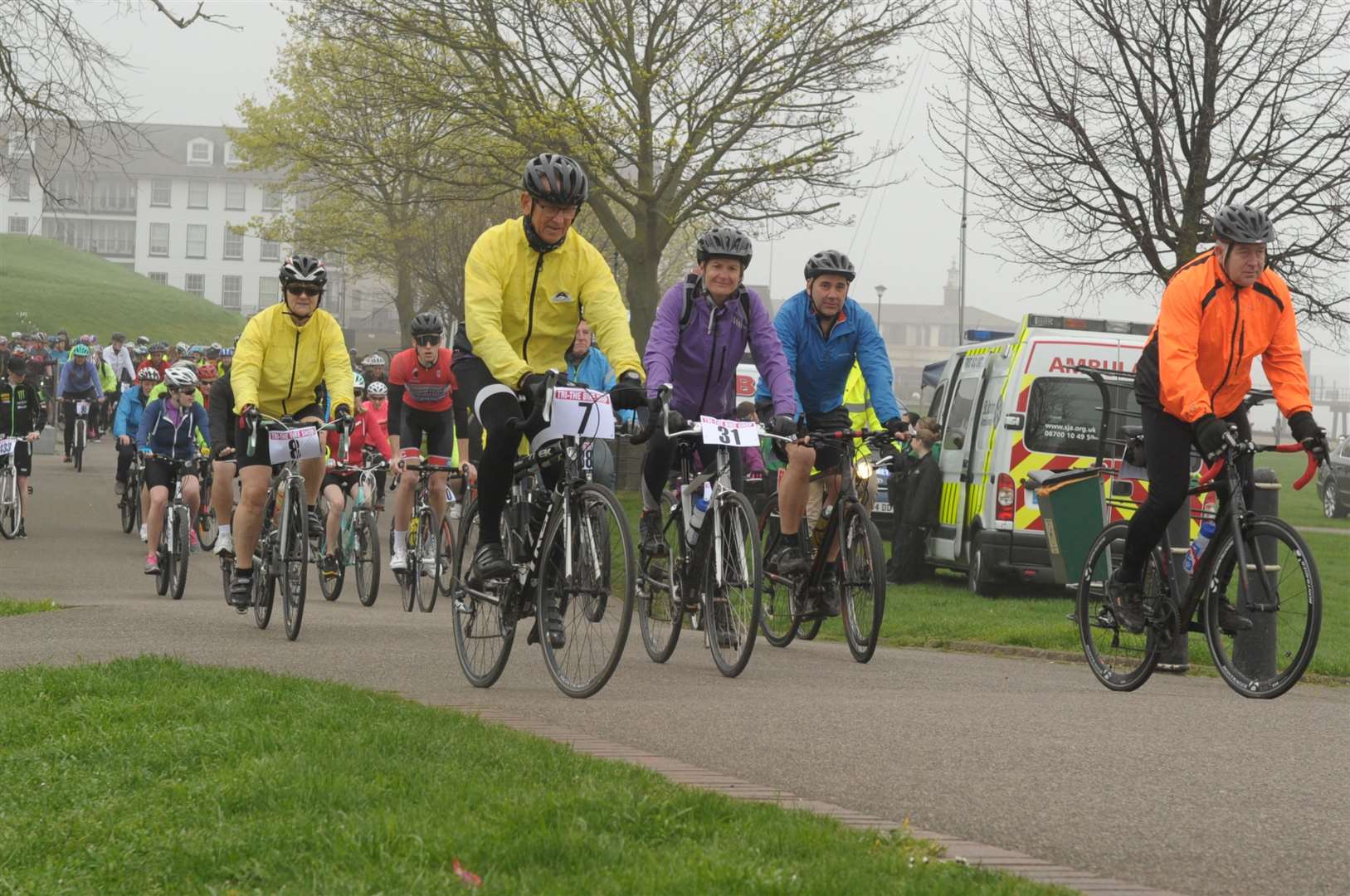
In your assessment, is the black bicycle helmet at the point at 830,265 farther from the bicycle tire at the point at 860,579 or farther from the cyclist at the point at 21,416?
the cyclist at the point at 21,416

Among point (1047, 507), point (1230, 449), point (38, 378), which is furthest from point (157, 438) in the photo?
point (38, 378)

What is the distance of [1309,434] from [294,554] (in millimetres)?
5809

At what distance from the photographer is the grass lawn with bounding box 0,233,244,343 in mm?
72500

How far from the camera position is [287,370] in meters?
11.2

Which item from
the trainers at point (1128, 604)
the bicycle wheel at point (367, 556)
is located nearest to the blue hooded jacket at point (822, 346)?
the trainers at point (1128, 604)

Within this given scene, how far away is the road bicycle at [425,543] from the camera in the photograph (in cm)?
1426

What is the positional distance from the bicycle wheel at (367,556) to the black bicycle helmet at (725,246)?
19.1 feet

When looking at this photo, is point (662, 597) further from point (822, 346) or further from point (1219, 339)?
point (1219, 339)

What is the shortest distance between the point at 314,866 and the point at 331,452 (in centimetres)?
1278

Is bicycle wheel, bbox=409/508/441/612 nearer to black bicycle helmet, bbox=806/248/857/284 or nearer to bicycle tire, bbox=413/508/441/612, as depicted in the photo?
bicycle tire, bbox=413/508/441/612

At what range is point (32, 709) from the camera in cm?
710

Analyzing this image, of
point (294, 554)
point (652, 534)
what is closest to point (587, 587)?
point (652, 534)

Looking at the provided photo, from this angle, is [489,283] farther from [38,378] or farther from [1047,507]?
[38,378]

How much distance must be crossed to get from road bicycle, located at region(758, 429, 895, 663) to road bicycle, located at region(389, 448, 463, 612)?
4423 mm
